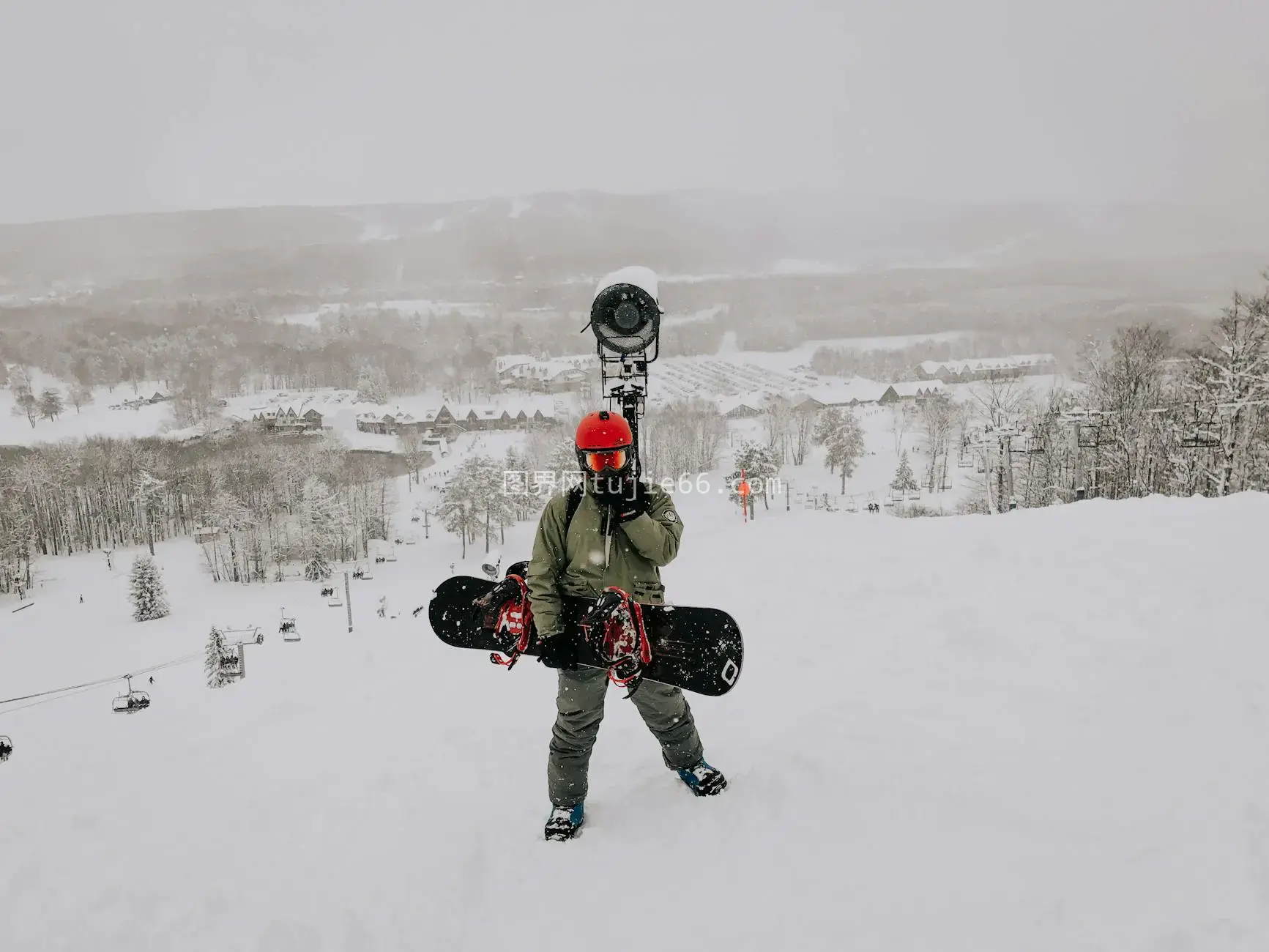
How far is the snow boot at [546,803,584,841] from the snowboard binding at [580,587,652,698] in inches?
35.1

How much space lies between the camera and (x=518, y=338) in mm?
151375

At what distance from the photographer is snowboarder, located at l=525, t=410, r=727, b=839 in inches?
137

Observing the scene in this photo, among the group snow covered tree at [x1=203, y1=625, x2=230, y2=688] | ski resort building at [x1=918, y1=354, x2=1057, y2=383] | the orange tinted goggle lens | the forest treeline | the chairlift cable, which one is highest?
ski resort building at [x1=918, y1=354, x2=1057, y2=383]

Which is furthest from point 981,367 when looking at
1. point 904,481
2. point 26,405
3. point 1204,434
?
point 26,405

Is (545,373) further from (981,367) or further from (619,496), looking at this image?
(619,496)

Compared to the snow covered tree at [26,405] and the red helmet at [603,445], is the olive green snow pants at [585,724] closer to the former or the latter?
the red helmet at [603,445]

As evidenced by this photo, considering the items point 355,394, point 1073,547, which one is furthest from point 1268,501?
point 355,394

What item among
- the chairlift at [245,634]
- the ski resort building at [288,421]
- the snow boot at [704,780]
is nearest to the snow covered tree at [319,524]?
the chairlift at [245,634]

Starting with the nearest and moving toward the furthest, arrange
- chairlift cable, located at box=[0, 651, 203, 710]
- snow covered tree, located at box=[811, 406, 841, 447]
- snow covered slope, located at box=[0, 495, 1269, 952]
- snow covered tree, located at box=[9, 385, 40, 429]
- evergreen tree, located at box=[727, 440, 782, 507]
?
snow covered slope, located at box=[0, 495, 1269, 952]
chairlift cable, located at box=[0, 651, 203, 710]
evergreen tree, located at box=[727, 440, 782, 507]
snow covered tree, located at box=[811, 406, 841, 447]
snow covered tree, located at box=[9, 385, 40, 429]

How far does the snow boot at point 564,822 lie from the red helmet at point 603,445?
81.4 inches

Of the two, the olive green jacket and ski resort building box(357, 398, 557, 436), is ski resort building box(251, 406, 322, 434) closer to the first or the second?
ski resort building box(357, 398, 557, 436)

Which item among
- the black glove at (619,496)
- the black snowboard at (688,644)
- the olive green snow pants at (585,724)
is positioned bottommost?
the olive green snow pants at (585,724)

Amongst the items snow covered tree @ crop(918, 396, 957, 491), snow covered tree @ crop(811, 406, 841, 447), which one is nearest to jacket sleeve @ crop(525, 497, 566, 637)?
snow covered tree @ crop(918, 396, 957, 491)

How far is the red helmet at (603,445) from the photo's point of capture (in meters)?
3.45
